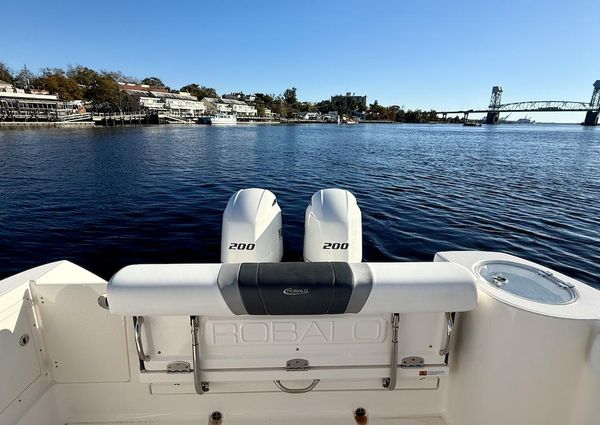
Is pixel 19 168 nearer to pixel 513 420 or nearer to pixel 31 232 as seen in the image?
pixel 31 232

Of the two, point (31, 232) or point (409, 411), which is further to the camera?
point (31, 232)

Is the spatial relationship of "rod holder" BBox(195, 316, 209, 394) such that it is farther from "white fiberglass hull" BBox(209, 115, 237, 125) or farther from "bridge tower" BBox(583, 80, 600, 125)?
"bridge tower" BBox(583, 80, 600, 125)

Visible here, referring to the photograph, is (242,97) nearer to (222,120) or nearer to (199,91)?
(199,91)

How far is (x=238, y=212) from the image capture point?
115 inches

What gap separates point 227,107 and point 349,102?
81.0m

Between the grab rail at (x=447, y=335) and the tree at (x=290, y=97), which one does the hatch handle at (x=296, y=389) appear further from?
the tree at (x=290, y=97)

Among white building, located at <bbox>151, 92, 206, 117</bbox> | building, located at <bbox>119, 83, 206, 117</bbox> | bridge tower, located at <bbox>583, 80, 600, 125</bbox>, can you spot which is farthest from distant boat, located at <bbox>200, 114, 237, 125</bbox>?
bridge tower, located at <bbox>583, 80, 600, 125</bbox>

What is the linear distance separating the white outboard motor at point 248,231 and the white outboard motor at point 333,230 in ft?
1.23

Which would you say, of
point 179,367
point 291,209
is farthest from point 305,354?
point 291,209

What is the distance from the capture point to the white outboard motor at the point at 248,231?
2852mm

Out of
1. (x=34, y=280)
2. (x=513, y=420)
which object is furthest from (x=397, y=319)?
(x=34, y=280)

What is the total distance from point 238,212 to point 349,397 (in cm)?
168

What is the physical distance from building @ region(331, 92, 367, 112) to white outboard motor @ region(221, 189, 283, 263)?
555 ft

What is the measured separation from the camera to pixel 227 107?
109188mm
